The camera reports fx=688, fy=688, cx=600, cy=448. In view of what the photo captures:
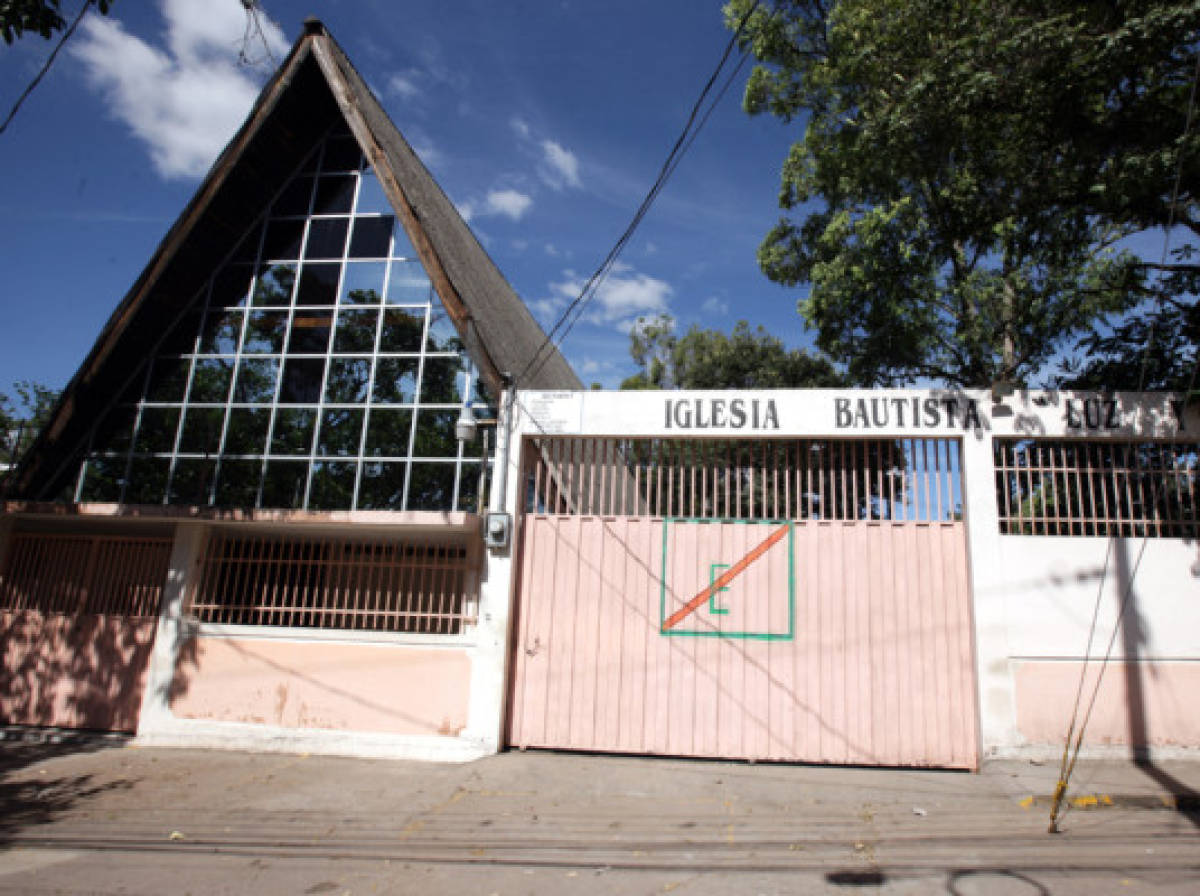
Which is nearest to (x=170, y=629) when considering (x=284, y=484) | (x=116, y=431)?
(x=284, y=484)

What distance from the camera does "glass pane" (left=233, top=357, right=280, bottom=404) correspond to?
862 centimetres

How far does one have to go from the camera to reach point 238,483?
837cm

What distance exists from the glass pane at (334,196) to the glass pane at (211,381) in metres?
2.37

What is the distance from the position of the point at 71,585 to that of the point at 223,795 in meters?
4.49

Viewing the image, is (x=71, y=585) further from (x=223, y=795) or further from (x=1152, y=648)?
(x=1152, y=648)

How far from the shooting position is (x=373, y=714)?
23.6ft

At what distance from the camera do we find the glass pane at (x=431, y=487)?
25.6 ft

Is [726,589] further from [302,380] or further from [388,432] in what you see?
[302,380]

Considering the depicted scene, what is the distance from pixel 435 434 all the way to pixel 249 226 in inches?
168

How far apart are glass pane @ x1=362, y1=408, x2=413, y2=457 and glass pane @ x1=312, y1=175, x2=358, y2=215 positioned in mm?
3012

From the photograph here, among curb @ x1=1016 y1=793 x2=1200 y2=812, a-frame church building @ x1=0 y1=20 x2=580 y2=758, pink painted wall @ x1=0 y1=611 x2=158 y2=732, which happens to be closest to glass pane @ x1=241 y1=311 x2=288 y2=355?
a-frame church building @ x1=0 y1=20 x2=580 y2=758

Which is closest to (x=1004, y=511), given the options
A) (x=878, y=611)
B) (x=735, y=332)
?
(x=878, y=611)

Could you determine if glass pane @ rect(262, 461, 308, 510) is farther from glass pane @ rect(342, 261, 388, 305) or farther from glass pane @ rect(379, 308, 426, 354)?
glass pane @ rect(342, 261, 388, 305)

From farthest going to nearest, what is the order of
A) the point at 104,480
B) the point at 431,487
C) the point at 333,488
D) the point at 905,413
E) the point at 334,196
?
the point at 334,196 < the point at 104,480 < the point at 333,488 < the point at 431,487 < the point at 905,413
